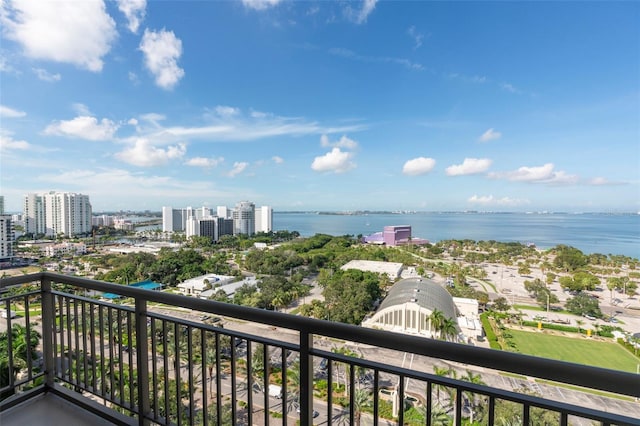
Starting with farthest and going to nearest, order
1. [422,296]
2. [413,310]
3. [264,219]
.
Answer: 1. [264,219]
2. [422,296]
3. [413,310]

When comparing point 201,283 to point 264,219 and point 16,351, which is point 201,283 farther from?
point 264,219

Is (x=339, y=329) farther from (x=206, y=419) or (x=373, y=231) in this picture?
(x=373, y=231)

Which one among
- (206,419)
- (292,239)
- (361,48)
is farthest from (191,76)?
(206,419)

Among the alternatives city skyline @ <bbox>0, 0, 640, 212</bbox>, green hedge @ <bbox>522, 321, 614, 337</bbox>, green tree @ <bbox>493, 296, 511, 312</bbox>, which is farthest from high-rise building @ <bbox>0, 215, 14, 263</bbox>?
green tree @ <bbox>493, 296, 511, 312</bbox>

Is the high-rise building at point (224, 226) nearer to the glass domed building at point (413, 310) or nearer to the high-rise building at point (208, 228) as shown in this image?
the high-rise building at point (208, 228)

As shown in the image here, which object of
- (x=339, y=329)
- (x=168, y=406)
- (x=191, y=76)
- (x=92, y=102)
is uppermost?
(x=191, y=76)

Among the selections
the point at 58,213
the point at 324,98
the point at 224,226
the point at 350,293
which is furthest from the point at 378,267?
the point at 58,213

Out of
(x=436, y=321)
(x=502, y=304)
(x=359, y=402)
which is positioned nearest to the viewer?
(x=359, y=402)

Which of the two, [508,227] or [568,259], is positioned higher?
[508,227]
